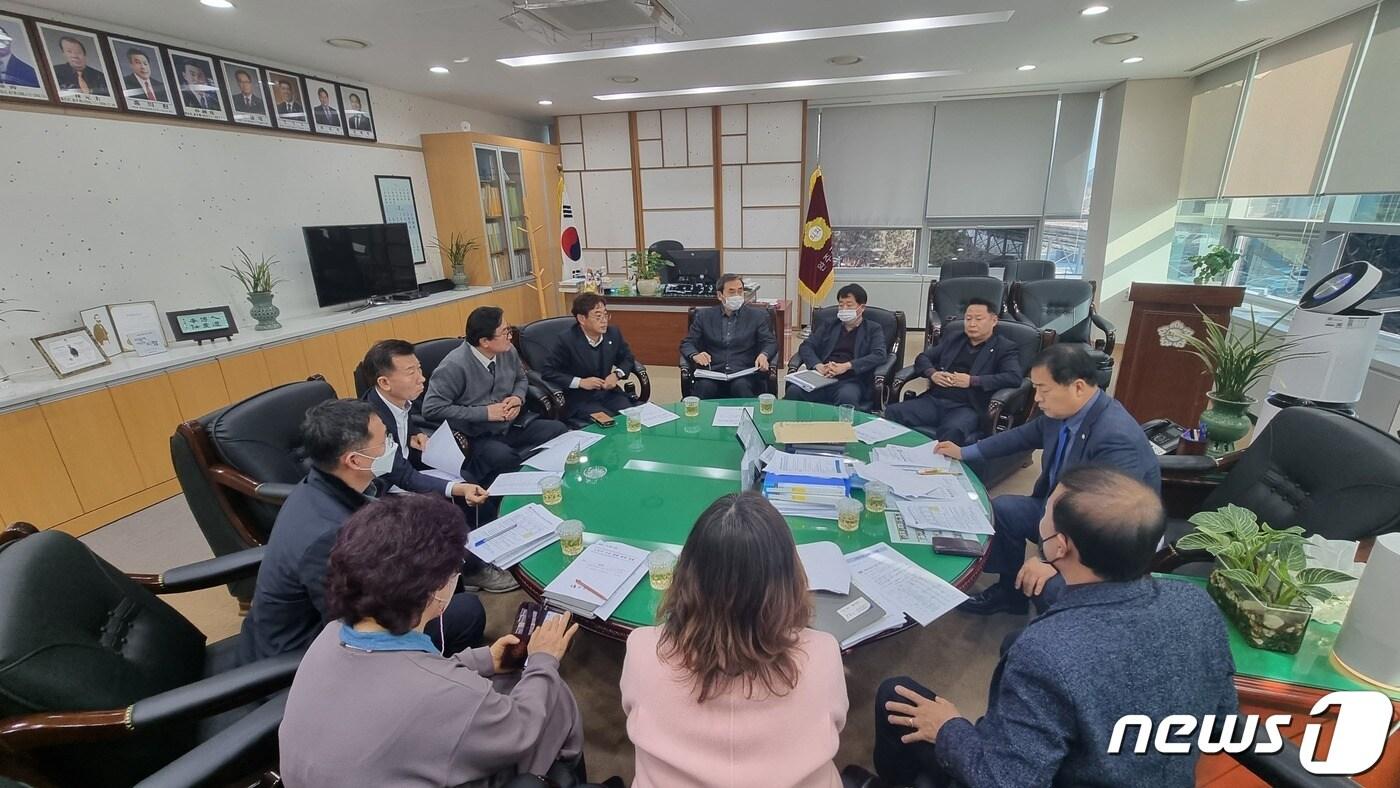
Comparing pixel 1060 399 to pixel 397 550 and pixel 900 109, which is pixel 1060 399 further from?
pixel 900 109

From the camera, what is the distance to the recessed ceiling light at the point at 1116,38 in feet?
12.5

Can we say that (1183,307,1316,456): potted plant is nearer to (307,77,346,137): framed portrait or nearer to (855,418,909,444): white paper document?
(855,418,909,444): white paper document

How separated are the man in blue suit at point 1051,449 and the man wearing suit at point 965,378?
772 mm

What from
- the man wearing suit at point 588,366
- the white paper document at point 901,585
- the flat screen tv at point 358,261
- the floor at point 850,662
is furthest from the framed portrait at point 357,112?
the white paper document at point 901,585

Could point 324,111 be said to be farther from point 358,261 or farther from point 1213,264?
point 1213,264

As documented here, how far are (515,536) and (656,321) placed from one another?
150 inches

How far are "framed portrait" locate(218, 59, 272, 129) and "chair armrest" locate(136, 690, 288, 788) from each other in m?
4.49

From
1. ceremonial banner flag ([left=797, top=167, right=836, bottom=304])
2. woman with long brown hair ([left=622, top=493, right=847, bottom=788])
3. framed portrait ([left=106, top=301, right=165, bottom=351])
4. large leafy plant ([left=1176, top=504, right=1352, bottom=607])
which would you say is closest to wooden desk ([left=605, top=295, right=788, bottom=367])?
ceremonial banner flag ([left=797, top=167, right=836, bottom=304])

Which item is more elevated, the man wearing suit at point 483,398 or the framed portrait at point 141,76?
the framed portrait at point 141,76

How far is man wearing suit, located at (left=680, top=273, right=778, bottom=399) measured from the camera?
12.2ft

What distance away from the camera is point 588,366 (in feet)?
11.5

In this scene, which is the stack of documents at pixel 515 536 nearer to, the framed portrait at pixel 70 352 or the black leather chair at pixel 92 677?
the black leather chair at pixel 92 677

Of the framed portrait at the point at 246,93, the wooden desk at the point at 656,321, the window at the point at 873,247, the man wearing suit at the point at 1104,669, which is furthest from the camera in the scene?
the window at the point at 873,247

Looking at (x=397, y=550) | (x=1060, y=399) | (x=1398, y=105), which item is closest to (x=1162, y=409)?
(x=1398, y=105)
